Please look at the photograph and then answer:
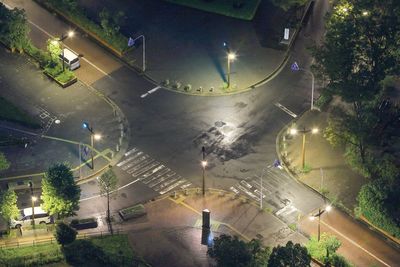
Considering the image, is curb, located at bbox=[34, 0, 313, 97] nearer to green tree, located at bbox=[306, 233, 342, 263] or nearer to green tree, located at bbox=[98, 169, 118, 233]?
green tree, located at bbox=[98, 169, 118, 233]

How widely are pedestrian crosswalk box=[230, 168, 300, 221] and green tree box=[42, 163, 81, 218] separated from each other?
2437 centimetres

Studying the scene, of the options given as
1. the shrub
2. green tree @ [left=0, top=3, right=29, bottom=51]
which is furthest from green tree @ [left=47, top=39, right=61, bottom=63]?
the shrub

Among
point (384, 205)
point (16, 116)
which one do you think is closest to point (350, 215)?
point (384, 205)

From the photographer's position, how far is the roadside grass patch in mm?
147500

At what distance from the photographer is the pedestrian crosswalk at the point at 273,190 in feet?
522

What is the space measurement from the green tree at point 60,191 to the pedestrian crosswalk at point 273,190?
80.0 ft

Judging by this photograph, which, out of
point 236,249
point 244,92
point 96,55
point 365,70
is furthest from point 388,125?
point 96,55

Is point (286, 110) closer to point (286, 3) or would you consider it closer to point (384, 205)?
point (286, 3)

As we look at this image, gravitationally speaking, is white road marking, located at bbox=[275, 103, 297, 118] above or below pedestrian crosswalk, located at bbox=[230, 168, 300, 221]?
above

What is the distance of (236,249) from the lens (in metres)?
144

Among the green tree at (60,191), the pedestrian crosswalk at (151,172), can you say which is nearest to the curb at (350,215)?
the pedestrian crosswalk at (151,172)

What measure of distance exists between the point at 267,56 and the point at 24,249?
57.5 m

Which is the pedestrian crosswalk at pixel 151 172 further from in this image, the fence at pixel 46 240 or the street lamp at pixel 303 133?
the street lamp at pixel 303 133

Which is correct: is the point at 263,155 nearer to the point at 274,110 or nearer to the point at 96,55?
the point at 274,110
